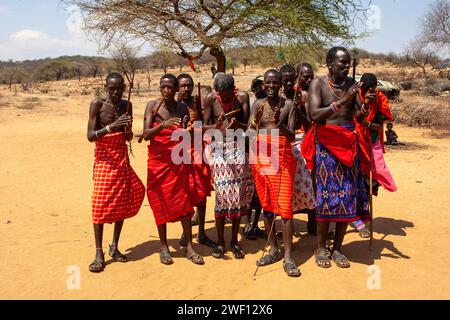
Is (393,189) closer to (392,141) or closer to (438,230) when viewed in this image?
(438,230)

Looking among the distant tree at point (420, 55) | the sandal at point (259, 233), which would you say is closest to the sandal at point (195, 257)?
the sandal at point (259, 233)

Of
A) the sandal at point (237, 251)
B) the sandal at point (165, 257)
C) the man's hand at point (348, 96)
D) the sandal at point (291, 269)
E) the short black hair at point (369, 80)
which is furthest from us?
the short black hair at point (369, 80)

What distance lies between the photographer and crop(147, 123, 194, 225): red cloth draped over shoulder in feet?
12.8

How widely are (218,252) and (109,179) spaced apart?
4.19 ft

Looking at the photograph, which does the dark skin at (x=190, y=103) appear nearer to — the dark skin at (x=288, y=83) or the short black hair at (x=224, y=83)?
the short black hair at (x=224, y=83)

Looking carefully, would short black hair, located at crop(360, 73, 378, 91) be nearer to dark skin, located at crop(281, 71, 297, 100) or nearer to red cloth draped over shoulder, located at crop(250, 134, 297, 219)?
dark skin, located at crop(281, 71, 297, 100)

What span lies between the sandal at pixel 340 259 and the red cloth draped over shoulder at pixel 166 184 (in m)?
1.46

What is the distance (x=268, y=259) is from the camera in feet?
12.8

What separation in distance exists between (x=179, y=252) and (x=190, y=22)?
854 cm

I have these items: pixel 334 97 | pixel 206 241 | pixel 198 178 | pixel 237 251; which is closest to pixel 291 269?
pixel 237 251

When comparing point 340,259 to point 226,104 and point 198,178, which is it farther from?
point 226,104

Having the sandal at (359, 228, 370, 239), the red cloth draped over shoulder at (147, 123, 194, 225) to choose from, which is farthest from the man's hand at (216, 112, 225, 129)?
the sandal at (359, 228, 370, 239)

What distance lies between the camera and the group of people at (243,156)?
3.72 m

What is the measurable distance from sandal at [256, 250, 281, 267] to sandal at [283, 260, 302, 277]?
0.19 metres
